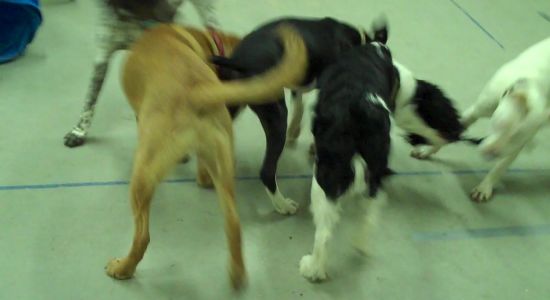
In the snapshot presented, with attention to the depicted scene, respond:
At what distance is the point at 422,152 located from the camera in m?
2.41

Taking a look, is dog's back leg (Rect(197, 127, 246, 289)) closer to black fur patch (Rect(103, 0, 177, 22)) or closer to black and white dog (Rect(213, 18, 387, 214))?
black and white dog (Rect(213, 18, 387, 214))

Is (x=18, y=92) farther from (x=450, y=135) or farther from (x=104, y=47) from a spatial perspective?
(x=450, y=135)

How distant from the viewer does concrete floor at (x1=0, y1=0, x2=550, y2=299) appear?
1.75m

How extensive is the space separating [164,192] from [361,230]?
841 mm

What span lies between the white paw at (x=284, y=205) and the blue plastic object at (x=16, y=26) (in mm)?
1765

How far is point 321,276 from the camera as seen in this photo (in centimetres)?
177

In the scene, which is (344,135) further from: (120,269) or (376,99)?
(120,269)

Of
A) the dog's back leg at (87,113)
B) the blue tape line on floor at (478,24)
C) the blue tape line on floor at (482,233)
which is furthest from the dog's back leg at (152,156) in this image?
the blue tape line on floor at (478,24)

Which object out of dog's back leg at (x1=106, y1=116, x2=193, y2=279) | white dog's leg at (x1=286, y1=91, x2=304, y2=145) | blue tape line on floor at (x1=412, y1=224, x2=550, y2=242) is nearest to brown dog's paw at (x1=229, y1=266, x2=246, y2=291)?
dog's back leg at (x1=106, y1=116, x2=193, y2=279)

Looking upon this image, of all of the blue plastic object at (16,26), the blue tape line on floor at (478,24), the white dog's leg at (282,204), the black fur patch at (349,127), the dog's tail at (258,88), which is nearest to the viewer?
the dog's tail at (258,88)

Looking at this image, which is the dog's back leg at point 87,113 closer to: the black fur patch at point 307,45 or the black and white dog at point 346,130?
the black fur patch at point 307,45

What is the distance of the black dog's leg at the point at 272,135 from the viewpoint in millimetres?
1855

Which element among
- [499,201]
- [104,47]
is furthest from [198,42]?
[499,201]

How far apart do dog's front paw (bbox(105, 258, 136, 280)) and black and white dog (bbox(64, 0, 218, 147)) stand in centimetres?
78
